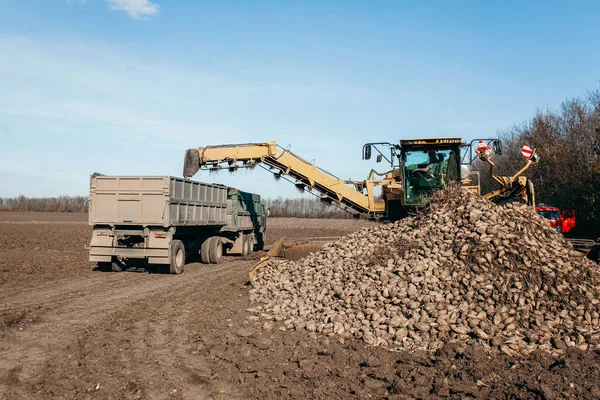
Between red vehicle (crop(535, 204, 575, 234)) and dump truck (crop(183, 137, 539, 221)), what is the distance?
13181mm

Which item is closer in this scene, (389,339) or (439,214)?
(389,339)

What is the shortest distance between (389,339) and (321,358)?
115 centimetres

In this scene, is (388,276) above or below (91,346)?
above

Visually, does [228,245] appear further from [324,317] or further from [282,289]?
[324,317]

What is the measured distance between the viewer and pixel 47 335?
790 cm

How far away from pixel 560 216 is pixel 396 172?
60.4 feet

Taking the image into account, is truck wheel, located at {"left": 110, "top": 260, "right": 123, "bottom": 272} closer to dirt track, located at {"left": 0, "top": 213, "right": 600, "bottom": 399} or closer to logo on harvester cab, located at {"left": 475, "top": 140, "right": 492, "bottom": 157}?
dirt track, located at {"left": 0, "top": 213, "right": 600, "bottom": 399}

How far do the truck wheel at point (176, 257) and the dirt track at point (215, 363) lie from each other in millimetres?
4372

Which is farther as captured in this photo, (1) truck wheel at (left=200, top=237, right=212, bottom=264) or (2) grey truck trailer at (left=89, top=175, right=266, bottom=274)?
(1) truck wheel at (left=200, top=237, right=212, bottom=264)

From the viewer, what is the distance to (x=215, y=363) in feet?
21.9

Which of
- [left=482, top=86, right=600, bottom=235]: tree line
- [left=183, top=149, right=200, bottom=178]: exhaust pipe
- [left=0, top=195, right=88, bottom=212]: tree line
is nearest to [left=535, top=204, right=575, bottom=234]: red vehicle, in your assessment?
[left=482, top=86, right=600, bottom=235]: tree line

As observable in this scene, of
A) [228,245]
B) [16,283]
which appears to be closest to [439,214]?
[16,283]

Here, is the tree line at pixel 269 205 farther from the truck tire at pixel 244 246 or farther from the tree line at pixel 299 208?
the truck tire at pixel 244 246

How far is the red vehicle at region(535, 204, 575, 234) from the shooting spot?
27.8m
